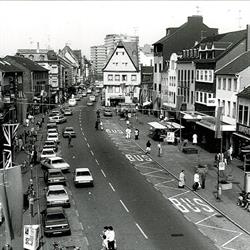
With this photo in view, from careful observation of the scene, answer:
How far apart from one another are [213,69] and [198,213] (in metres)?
32.9

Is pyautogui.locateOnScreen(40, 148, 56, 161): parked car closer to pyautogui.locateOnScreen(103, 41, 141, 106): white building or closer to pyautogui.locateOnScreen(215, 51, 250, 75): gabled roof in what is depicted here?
pyautogui.locateOnScreen(215, 51, 250, 75): gabled roof

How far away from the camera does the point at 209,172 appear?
4750 centimetres

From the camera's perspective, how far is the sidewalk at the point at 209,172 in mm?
34625

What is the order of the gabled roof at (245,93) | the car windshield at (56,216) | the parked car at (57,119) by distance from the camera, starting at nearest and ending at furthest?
the car windshield at (56,216) < the gabled roof at (245,93) < the parked car at (57,119)

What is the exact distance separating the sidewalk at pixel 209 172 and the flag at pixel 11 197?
14785 millimetres

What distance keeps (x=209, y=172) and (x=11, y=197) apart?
2879 cm

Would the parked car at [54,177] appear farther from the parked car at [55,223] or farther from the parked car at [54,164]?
the parked car at [55,223]

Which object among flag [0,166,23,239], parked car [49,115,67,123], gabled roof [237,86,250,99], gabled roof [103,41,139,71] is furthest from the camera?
gabled roof [103,41,139,71]

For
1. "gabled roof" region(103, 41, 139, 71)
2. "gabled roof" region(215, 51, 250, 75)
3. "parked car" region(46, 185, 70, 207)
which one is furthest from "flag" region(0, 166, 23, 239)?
"gabled roof" region(103, 41, 139, 71)

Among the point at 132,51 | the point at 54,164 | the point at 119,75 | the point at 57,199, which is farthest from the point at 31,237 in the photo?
the point at 132,51

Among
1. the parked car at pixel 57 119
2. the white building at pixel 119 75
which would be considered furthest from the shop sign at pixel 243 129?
the white building at pixel 119 75

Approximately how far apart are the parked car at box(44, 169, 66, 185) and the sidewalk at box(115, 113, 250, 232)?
10.3 meters

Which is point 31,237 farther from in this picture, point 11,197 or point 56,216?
point 56,216

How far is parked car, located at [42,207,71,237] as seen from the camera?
2886 cm
